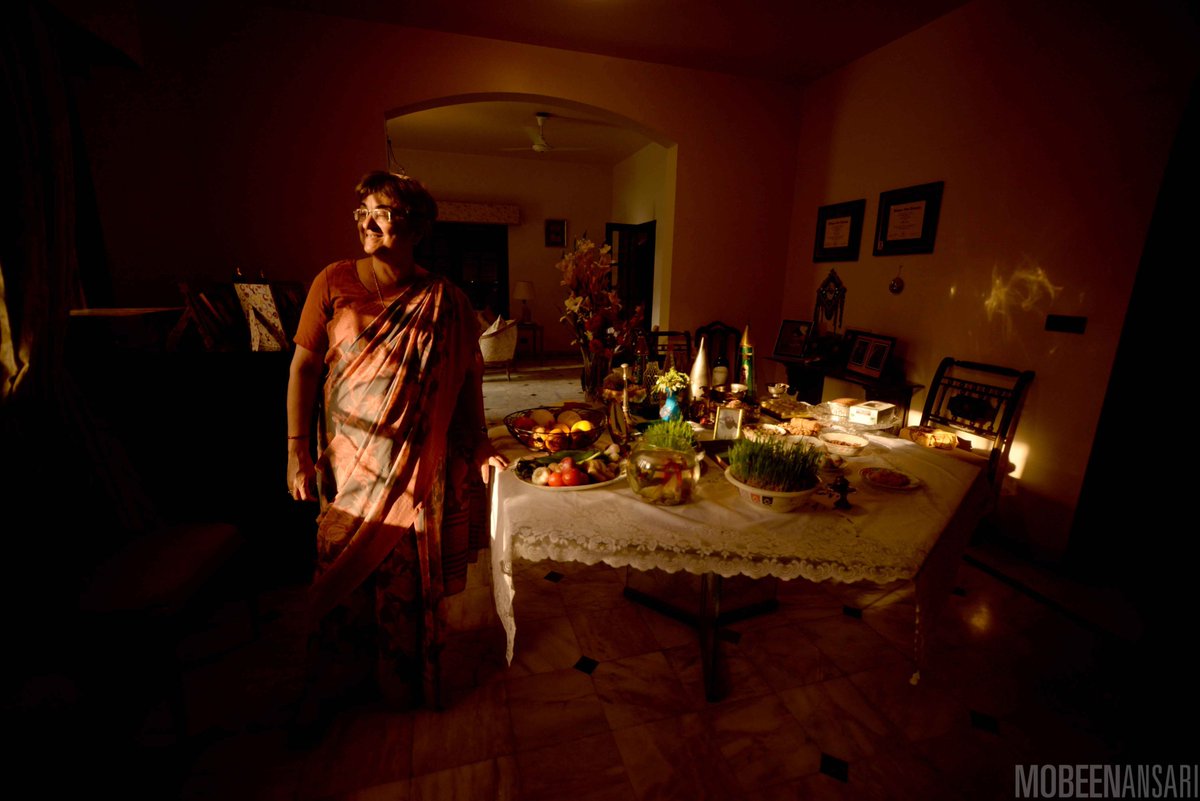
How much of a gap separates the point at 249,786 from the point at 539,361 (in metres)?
6.84

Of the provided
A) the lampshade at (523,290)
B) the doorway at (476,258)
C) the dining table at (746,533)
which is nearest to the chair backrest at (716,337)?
the dining table at (746,533)

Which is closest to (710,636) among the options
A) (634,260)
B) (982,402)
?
(982,402)

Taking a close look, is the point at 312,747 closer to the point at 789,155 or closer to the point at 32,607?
the point at 32,607

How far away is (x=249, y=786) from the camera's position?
1.40 m

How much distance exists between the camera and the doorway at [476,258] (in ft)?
26.0

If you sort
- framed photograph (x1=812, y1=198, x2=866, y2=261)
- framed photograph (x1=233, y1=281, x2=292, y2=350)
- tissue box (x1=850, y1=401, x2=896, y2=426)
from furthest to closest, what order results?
framed photograph (x1=812, y1=198, x2=866, y2=261) → framed photograph (x1=233, y1=281, x2=292, y2=350) → tissue box (x1=850, y1=401, x2=896, y2=426)

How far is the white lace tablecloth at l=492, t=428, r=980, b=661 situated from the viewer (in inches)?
45.3

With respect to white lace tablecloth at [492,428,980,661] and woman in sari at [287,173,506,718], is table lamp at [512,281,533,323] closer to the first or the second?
woman in sari at [287,173,506,718]

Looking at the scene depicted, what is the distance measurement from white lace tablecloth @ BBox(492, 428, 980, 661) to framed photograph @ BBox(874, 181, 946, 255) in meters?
2.30

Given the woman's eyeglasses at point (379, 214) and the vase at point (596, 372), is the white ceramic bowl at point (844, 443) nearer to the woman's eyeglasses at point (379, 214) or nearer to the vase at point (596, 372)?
the vase at point (596, 372)

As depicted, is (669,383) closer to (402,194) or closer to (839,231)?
(402,194)

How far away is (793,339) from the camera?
154 inches

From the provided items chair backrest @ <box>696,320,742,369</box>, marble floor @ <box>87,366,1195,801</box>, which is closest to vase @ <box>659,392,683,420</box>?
marble floor @ <box>87,366,1195,801</box>

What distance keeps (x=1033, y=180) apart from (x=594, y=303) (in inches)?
95.8
